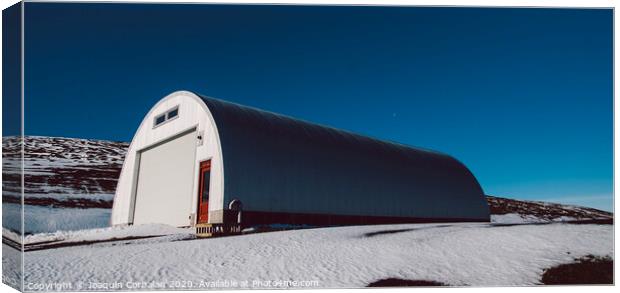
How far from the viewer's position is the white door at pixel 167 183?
19.2 metres

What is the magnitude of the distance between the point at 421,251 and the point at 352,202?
27.6 feet

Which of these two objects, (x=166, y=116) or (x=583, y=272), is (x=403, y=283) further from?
(x=166, y=116)

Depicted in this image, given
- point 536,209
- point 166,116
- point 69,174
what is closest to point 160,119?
point 166,116

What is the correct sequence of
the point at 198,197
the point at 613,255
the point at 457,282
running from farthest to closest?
the point at 198,197
the point at 613,255
the point at 457,282

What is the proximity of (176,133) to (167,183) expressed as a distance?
80.3 inches

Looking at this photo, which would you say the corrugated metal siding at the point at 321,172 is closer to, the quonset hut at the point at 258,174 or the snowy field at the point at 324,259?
the quonset hut at the point at 258,174

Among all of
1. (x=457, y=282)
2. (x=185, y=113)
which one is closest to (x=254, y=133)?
(x=185, y=113)

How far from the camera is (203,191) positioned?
1797cm

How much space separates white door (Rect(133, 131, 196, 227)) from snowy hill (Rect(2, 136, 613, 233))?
4035 millimetres

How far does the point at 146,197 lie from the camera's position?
2145cm

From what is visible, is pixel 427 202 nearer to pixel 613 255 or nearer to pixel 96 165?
pixel 613 255

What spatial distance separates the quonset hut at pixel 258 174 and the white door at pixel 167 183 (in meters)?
0.04

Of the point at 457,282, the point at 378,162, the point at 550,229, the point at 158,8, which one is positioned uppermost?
the point at 158,8

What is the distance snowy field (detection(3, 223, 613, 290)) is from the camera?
10.9m
